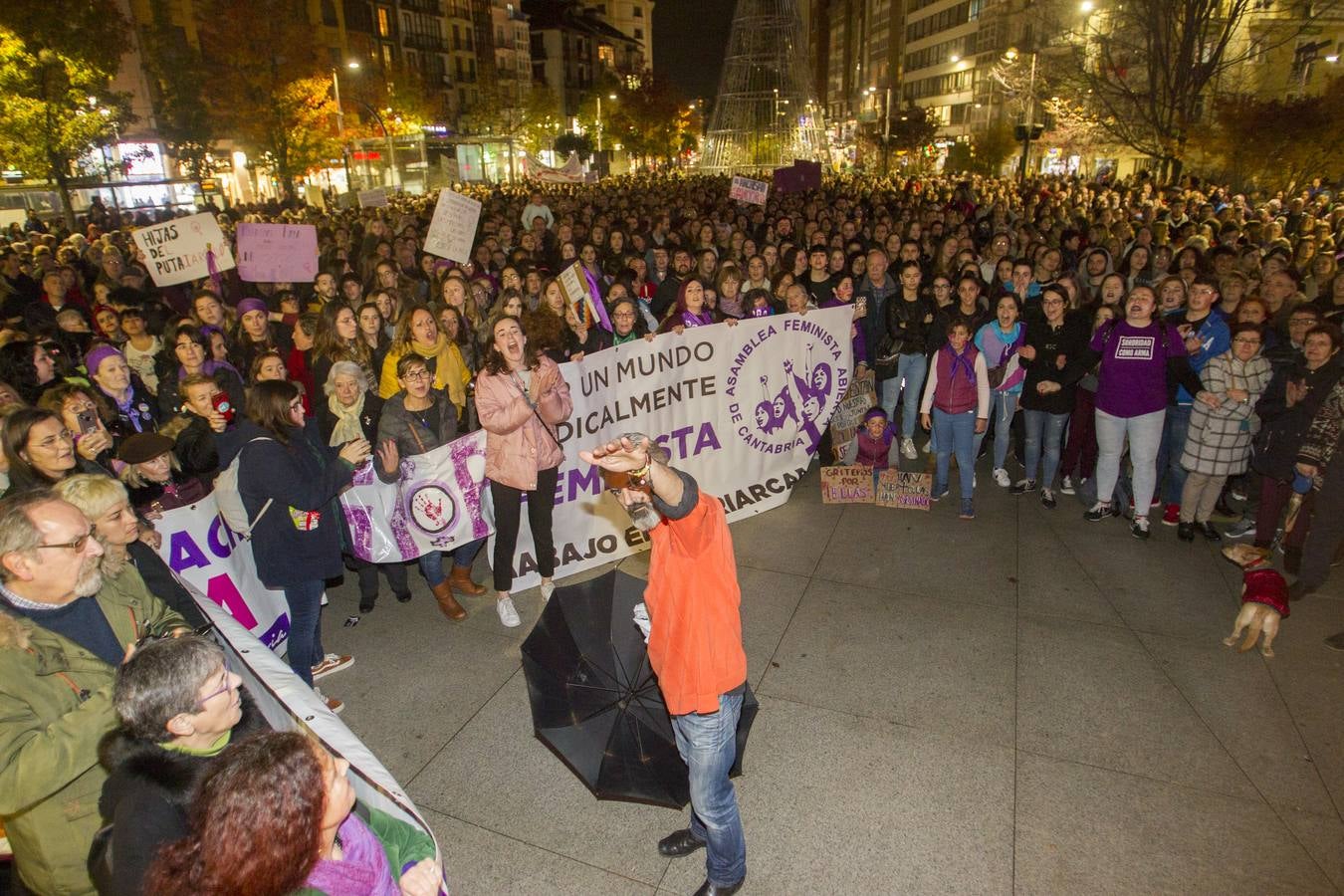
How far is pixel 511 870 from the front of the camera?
330cm

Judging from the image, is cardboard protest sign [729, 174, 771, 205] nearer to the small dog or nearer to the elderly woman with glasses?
the small dog

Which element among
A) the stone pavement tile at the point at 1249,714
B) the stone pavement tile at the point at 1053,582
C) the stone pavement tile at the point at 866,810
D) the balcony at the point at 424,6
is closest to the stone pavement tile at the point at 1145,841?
the stone pavement tile at the point at 866,810

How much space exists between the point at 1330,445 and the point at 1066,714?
2.80 metres

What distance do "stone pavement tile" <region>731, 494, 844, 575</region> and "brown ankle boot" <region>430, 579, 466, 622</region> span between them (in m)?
2.11

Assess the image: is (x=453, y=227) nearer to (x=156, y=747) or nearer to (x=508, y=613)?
(x=508, y=613)

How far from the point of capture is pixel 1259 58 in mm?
40562

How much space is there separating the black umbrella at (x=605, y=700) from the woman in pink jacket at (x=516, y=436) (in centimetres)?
119

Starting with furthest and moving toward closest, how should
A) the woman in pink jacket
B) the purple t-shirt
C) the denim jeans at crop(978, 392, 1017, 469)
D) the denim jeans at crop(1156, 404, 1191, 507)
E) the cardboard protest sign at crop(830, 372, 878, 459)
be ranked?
the cardboard protest sign at crop(830, 372, 878, 459) < the denim jeans at crop(978, 392, 1017, 469) < the denim jeans at crop(1156, 404, 1191, 507) < the purple t-shirt < the woman in pink jacket

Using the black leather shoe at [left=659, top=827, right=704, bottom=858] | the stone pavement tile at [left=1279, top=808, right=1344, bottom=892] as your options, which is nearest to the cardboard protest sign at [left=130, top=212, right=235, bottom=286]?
the black leather shoe at [left=659, top=827, right=704, bottom=858]

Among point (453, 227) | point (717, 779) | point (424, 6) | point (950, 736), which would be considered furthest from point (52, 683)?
point (424, 6)

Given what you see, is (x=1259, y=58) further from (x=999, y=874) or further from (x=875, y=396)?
(x=999, y=874)

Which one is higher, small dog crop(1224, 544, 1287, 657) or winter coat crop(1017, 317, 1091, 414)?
winter coat crop(1017, 317, 1091, 414)

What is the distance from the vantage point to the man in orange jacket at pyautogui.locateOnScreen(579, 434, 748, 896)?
2.45m

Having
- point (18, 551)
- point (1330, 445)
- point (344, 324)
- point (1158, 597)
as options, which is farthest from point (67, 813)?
point (1330, 445)
